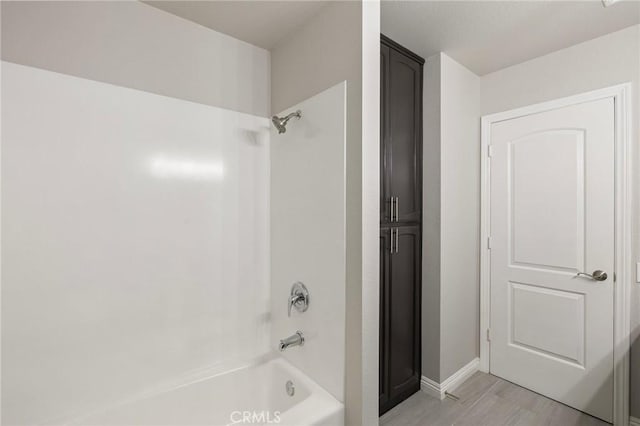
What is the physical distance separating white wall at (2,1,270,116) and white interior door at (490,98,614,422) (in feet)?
6.62

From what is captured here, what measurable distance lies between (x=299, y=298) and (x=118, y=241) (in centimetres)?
93

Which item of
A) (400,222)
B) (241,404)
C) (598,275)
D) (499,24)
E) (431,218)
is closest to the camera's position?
(241,404)

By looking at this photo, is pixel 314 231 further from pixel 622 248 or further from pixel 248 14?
pixel 622 248

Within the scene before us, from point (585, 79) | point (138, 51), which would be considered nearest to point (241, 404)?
point (138, 51)

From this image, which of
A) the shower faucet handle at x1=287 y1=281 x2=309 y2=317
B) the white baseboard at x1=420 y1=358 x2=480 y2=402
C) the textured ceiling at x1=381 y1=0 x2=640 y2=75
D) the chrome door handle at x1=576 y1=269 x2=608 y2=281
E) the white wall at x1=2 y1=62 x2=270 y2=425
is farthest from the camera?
the white baseboard at x1=420 y1=358 x2=480 y2=402

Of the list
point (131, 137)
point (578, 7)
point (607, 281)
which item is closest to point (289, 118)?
point (131, 137)

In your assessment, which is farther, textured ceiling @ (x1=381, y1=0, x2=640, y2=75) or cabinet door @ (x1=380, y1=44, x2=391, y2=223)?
cabinet door @ (x1=380, y1=44, x2=391, y2=223)

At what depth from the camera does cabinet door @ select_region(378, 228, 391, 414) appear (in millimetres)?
2045

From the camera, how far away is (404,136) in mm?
2248

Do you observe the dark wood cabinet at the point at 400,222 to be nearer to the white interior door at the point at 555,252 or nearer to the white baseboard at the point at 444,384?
the white baseboard at the point at 444,384

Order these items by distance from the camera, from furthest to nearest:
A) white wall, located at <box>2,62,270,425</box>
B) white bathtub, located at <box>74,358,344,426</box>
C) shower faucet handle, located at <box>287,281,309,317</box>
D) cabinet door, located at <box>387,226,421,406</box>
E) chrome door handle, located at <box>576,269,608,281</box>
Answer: cabinet door, located at <box>387,226,421,406</box> < chrome door handle, located at <box>576,269,608,281</box> < shower faucet handle, located at <box>287,281,309,317</box> < white bathtub, located at <box>74,358,344,426</box> < white wall, located at <box>2,62,270,425</box>

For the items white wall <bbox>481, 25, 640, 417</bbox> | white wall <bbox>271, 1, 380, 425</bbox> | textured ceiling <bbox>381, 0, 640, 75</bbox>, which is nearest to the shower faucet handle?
white wall <bbox>271, 1, 380, 425</bbox>

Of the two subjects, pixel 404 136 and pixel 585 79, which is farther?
pixel 404 136

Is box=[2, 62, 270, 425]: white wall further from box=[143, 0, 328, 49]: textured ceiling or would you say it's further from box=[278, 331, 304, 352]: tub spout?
box=[143, 0, 328, 49]: textured ceiling
